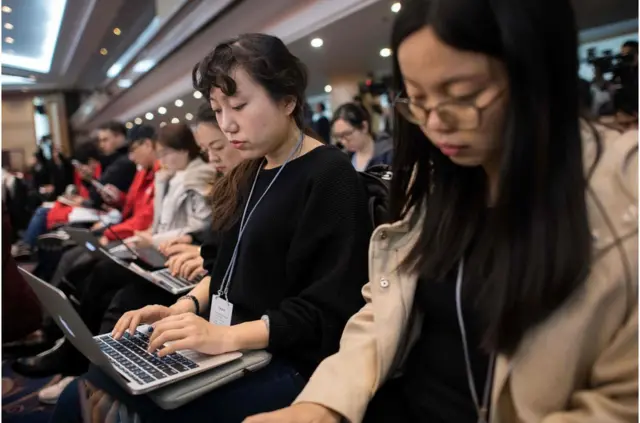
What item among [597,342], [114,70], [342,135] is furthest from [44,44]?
[342,135]

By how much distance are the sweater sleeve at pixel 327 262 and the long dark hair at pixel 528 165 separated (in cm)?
33

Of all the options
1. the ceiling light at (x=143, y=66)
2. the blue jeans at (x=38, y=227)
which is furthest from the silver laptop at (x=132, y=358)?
the blue jeans at (x=38, y=227)

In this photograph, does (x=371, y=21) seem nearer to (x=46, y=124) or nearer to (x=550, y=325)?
(x=550, y=325)

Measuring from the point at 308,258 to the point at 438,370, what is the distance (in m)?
0.33

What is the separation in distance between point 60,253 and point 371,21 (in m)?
2.02

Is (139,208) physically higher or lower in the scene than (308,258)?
lower

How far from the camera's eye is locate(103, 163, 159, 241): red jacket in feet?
7.27

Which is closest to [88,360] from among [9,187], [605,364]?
[605,364]

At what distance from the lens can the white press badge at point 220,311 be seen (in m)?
0.98

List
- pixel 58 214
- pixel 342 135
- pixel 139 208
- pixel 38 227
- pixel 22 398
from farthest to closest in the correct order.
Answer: pixel 38 227 < pixel 58 214 < pixel 342 135 < pixel 139 208 < pixel 22 398

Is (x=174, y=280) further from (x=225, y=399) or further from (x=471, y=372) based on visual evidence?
(x=471, y=372)

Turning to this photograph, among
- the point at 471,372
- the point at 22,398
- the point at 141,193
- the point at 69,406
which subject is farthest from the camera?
the point at 141,193

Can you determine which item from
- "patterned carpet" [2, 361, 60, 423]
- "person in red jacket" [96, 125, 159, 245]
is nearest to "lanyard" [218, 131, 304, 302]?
"patterned carpet" [2, 361, 60, 423]

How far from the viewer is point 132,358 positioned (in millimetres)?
872
